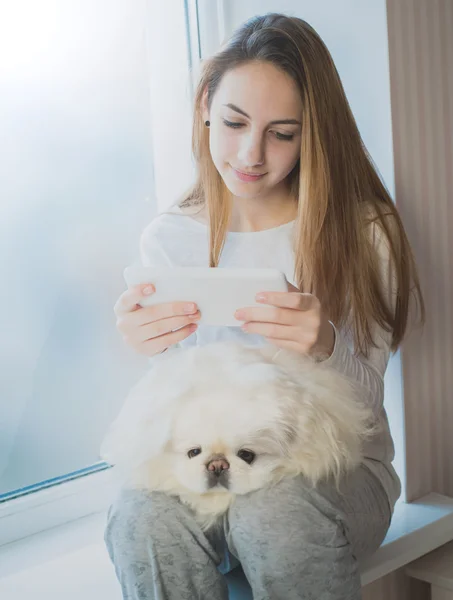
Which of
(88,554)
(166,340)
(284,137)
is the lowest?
(88,554)

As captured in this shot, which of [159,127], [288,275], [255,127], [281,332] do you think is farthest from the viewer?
[159,127]

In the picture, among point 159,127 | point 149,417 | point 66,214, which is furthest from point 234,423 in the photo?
point 159,127

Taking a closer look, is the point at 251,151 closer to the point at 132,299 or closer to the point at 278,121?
the point at 278,121

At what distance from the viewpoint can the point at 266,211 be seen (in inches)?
57.5

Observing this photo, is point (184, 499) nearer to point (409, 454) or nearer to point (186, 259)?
point (186, 259)

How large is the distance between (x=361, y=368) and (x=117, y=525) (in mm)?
456

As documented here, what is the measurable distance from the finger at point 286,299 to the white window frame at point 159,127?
2.40 feet

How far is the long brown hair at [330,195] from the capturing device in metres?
1.28

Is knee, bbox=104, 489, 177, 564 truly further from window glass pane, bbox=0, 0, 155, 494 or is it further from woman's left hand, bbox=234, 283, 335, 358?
window glass pane, bbox=0, 0, 155, 494

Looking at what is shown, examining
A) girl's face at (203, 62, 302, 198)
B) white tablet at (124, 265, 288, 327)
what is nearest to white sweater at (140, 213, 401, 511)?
girl's face at (203, 62, 302, 198)

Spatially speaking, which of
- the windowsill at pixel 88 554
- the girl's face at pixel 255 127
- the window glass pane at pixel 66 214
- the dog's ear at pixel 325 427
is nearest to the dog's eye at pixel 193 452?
the dog's ear at pixel 325 427

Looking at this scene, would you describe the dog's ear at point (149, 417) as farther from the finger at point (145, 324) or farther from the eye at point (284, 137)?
the eye at point (284, 137)

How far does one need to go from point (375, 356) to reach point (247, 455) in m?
0.37

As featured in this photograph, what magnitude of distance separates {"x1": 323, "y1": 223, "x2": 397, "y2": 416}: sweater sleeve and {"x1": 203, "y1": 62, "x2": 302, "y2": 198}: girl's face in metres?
0.21
